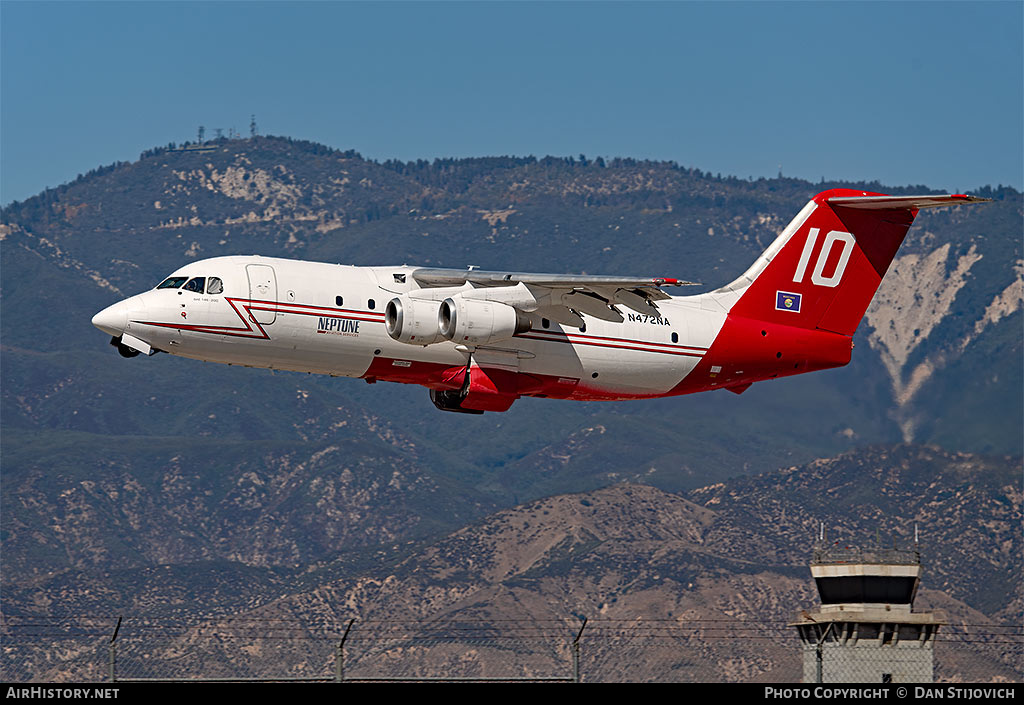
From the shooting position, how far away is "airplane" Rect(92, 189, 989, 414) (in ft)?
123

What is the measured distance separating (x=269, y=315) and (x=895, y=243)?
16532mm

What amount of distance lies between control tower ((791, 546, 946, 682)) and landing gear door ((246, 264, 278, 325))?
30.8 metres

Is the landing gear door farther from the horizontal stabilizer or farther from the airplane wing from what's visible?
the horizontal stabilizer

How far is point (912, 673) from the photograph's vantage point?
64.1 meters

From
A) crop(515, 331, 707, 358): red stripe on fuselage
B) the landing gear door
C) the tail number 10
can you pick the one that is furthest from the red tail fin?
the landing gear door

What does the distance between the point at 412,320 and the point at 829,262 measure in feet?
39.8

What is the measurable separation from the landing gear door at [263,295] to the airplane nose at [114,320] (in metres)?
2.61

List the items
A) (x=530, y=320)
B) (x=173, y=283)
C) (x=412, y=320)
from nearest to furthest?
(x=412, y=320)
(x=173, y=283)
(x=530, y=320)

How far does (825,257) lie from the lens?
44781 mm

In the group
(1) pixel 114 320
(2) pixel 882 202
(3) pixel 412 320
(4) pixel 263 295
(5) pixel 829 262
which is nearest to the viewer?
(1) pixel 114 320

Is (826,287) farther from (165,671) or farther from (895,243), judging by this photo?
(165,671)

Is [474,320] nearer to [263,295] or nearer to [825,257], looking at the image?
[263,295]

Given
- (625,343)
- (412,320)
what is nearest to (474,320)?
(412,320)
